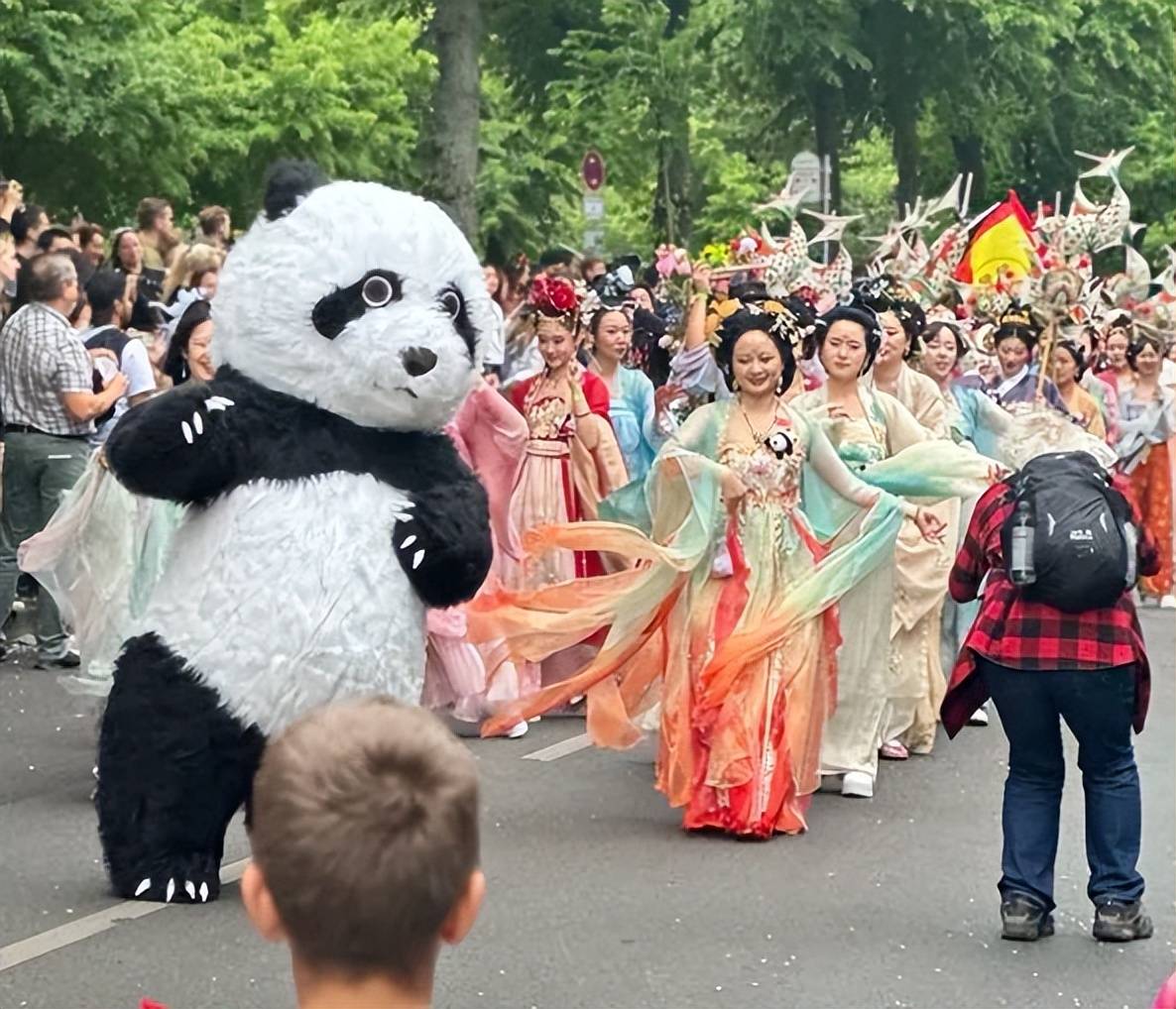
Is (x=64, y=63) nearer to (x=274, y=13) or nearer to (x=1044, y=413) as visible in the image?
(x=274, y=13)

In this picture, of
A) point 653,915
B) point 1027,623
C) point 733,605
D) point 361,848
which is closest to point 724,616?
point 733,605

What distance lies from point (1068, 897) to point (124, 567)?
3503 millimetres

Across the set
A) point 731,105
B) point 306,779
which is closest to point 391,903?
point 306,779

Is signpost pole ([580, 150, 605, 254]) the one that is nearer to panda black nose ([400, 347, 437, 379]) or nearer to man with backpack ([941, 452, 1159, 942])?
man with backpack ([941, 452, 1159, 942])

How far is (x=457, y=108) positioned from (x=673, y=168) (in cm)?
1185

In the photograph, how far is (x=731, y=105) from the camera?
42219 mm

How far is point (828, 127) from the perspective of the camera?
123 ft

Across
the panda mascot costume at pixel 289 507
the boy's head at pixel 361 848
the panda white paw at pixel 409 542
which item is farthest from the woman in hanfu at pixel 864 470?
the boy's head at pixel 361 848

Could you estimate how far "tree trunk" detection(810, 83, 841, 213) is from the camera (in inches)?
1453

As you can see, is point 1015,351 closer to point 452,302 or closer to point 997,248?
point 452,302

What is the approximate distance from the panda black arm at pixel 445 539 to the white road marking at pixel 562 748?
2.86 meters

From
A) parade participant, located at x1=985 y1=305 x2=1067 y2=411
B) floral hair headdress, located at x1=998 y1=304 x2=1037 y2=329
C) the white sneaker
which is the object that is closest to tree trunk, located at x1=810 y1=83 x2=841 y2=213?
floral hair headdress, located at x1=998 y1=304 x2=1037 y2=329

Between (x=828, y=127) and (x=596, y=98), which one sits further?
(x=828, y=127)

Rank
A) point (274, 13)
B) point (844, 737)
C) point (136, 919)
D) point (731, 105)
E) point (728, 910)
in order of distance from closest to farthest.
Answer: point (136, 919), point (728, 910), point (844, 737), point (274, 13), point (731, 105)
